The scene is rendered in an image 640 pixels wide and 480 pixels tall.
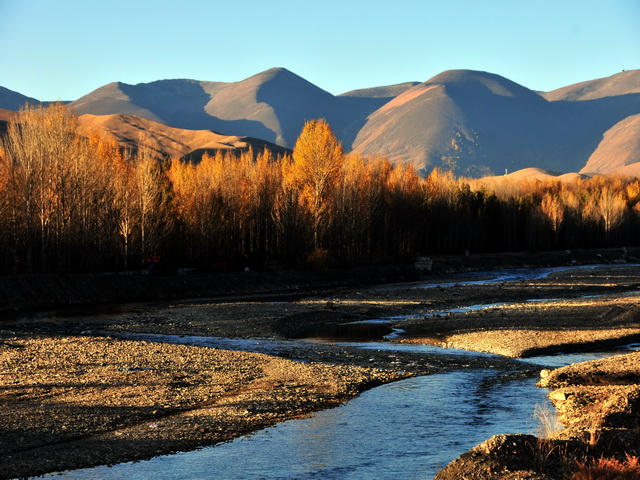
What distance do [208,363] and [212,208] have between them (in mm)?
42812

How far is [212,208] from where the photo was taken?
66438 millimetres

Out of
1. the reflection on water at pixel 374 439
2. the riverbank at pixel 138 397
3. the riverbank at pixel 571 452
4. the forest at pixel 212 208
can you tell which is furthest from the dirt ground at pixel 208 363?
the forest at pixel 212 208

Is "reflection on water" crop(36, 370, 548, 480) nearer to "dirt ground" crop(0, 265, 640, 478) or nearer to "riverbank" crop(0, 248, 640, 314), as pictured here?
"dirt ground" crop(0, 265, 640, 478)

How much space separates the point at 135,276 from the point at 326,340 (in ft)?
87.8

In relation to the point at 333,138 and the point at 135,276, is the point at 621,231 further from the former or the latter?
the point at 135,276

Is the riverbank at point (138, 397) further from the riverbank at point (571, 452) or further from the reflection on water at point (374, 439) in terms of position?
the riverbank at point (571, 452)

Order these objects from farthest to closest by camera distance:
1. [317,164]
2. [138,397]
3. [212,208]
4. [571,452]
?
[317,164], [212,208], [138,397], [571,452]

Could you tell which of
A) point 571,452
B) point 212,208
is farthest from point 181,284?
point 571,452

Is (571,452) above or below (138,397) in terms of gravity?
above

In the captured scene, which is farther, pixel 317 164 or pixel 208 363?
pixel 317 164

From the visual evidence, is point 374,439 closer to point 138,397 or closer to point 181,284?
point 138,397

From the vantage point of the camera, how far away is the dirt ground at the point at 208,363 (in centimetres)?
1622

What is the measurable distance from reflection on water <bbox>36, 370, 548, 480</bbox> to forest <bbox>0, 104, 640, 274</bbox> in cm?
3578

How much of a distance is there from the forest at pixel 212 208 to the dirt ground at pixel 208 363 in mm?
→ 10198
